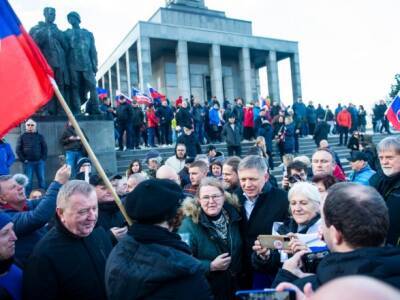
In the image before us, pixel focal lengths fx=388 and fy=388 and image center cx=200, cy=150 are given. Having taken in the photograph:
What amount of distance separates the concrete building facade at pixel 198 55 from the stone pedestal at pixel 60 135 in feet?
42.6

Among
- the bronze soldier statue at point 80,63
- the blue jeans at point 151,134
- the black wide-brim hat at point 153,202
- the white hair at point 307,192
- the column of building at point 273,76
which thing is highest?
the column of building at point 273,76

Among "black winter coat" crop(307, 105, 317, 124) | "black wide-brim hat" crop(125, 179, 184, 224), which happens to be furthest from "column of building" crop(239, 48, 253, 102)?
"black wide-brim hat" crop(125, 179, 184, 224)

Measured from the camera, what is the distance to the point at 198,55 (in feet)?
98.6

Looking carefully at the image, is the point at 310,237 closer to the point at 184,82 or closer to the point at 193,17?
the point at 184,82

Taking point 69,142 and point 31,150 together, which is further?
point 69,142

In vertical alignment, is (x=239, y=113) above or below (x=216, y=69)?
below

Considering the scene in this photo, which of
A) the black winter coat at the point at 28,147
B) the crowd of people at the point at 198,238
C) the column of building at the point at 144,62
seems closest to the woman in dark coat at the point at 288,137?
the black winter coat at the point at 28,147

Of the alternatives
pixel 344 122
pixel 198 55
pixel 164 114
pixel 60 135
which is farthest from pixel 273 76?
pixel 60 135

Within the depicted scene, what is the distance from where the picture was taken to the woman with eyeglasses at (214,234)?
3.25 metres

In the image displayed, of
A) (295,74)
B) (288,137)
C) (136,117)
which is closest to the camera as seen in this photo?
(288,137)

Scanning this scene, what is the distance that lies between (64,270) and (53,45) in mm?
9411

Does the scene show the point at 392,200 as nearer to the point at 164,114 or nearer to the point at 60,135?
the point at 60,135

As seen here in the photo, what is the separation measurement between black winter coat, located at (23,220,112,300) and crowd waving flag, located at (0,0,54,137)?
41.3 inches

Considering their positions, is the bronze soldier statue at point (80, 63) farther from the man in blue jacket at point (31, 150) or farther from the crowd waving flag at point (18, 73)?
the crowd waving flag at point (18, 73)
